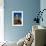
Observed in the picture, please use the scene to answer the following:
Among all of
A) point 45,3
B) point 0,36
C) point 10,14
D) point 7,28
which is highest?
point 45,3

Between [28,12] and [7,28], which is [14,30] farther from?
[28,12]

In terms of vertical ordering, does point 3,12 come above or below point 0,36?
above

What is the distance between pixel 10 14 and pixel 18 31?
0.77 meters

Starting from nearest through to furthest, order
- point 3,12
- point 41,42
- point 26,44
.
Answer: point 41,42
point 26,44
point 3,12

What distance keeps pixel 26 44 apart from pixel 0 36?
222cm

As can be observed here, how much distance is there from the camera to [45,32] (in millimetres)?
2770

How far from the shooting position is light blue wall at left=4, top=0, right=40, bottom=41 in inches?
205

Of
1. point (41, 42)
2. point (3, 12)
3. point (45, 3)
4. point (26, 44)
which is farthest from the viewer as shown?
point (3, 12)

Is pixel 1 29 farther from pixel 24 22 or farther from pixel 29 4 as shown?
pixel 29 4

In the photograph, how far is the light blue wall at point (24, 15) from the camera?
5.21 meters

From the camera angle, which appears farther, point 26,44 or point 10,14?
point 10,14

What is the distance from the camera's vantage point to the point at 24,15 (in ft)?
17.4

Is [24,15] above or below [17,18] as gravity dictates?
above

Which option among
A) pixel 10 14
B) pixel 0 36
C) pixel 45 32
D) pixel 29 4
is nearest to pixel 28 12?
pixel 29 4
